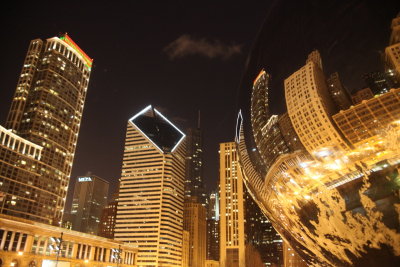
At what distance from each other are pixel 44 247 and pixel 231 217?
77004 mm

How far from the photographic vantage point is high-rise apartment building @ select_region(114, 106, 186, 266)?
131m

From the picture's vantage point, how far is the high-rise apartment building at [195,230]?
6211 inches

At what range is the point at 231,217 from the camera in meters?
115

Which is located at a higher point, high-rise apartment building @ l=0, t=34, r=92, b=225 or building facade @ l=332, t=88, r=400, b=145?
high-rise apartment building @ l=0, t=34, r=92, b=225

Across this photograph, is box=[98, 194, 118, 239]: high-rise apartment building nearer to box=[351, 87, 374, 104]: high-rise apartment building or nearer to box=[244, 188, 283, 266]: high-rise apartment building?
box=[244, 188, 283, 266]: high-rise apartment building

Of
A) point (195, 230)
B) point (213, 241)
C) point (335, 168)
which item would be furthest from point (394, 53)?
point (213, 241)

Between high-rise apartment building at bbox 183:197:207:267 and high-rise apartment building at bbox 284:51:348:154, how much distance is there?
→ 162698mm

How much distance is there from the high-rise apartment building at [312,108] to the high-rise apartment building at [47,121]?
3487 inches

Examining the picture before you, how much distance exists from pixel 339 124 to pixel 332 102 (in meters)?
0.14

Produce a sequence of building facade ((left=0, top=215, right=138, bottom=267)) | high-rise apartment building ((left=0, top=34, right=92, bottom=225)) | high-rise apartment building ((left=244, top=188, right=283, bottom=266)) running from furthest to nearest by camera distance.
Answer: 1. high-rise apartment building ((left=244, top=188, right=283, bottom=266))
2. high-rise apartment building ((left=0, top=34, right=92, bottom=225))
3. building facade ((left=0, top=215, right=138, bottom=267))

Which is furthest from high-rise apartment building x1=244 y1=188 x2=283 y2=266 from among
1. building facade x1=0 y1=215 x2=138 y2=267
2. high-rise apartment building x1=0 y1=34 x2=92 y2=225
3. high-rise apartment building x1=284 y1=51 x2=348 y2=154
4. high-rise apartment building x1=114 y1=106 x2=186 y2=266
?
high-rise apartment building x1=284 y1=51 x2=348 y2=154

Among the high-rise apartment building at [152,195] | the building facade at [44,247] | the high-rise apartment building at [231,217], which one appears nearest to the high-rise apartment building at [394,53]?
the building facade at [44,247]

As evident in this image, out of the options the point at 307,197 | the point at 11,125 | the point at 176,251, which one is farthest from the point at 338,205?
the point at 176,251

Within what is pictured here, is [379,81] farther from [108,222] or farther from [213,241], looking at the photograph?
[213,241]
